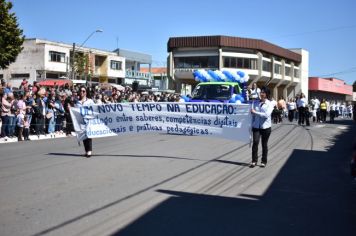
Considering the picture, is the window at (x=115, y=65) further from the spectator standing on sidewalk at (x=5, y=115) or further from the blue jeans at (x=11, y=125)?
the spectator standing on sidewalk at (x=5, y=115)

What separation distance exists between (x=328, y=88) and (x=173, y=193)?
10414 centimetres

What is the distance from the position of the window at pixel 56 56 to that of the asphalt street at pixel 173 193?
4993cm

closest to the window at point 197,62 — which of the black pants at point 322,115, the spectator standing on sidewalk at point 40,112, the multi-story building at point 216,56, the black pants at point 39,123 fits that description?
the multi-story building at point 216,56

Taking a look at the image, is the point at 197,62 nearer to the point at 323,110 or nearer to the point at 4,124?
the point at 323,110

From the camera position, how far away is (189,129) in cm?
1227

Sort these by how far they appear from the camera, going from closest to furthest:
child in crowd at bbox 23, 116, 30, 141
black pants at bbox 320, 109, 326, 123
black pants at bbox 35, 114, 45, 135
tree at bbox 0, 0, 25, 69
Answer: child in crowd at bbox 23, 116, 30, 141 → black pants at bbox 35, 114, 45, 135 → black pants at bbox 320, 109, 326, 123 → tree at bbox 0, 0, 25, 69

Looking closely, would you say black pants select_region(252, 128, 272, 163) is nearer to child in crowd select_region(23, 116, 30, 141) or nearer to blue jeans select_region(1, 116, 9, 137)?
child in crowd select_region(23, 116, 30, 141)

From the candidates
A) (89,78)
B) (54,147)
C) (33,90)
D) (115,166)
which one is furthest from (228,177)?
(89,78)

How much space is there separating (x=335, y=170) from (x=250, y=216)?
16.1 ft

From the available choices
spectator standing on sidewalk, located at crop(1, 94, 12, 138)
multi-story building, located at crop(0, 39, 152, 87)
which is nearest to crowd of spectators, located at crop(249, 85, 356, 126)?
spectator standing on sidewalk, located at crop(1, 94, 12, 138)

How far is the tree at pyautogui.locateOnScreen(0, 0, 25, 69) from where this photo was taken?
3759cm

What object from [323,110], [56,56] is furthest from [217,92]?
[56,56]

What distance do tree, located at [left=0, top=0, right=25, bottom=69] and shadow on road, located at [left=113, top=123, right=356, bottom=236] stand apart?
112ft

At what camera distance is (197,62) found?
72.8 metres
